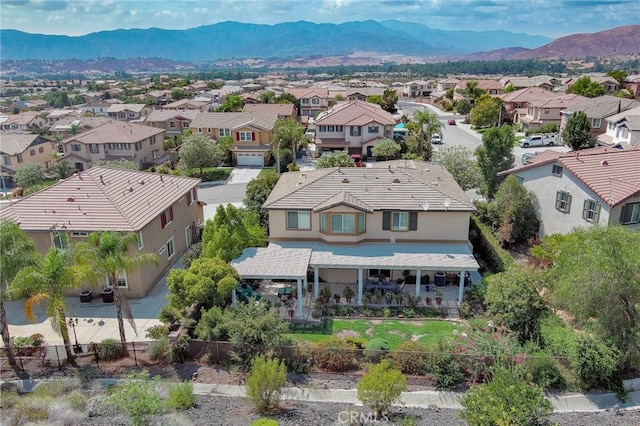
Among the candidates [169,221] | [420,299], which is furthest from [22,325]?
[420,299]

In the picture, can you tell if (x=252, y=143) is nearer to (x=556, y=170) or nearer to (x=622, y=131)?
(x=556, y=170)

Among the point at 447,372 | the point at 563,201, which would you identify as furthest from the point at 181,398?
the point at 563,201

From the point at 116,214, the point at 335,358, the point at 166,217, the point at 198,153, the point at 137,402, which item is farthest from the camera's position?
the point at 198,153

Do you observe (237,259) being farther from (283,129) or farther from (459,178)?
(283,129)

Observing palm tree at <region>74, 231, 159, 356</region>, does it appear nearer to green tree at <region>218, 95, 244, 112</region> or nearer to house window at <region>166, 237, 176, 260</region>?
house window at <region>166, 237, 176, 260</region>

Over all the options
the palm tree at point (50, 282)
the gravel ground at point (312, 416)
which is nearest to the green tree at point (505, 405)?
the gravel ground at point (312, 416)

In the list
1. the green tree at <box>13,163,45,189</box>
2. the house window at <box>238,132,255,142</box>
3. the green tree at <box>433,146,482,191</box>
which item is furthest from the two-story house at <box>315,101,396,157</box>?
the green tree at <box>13,163,45,189</box>
